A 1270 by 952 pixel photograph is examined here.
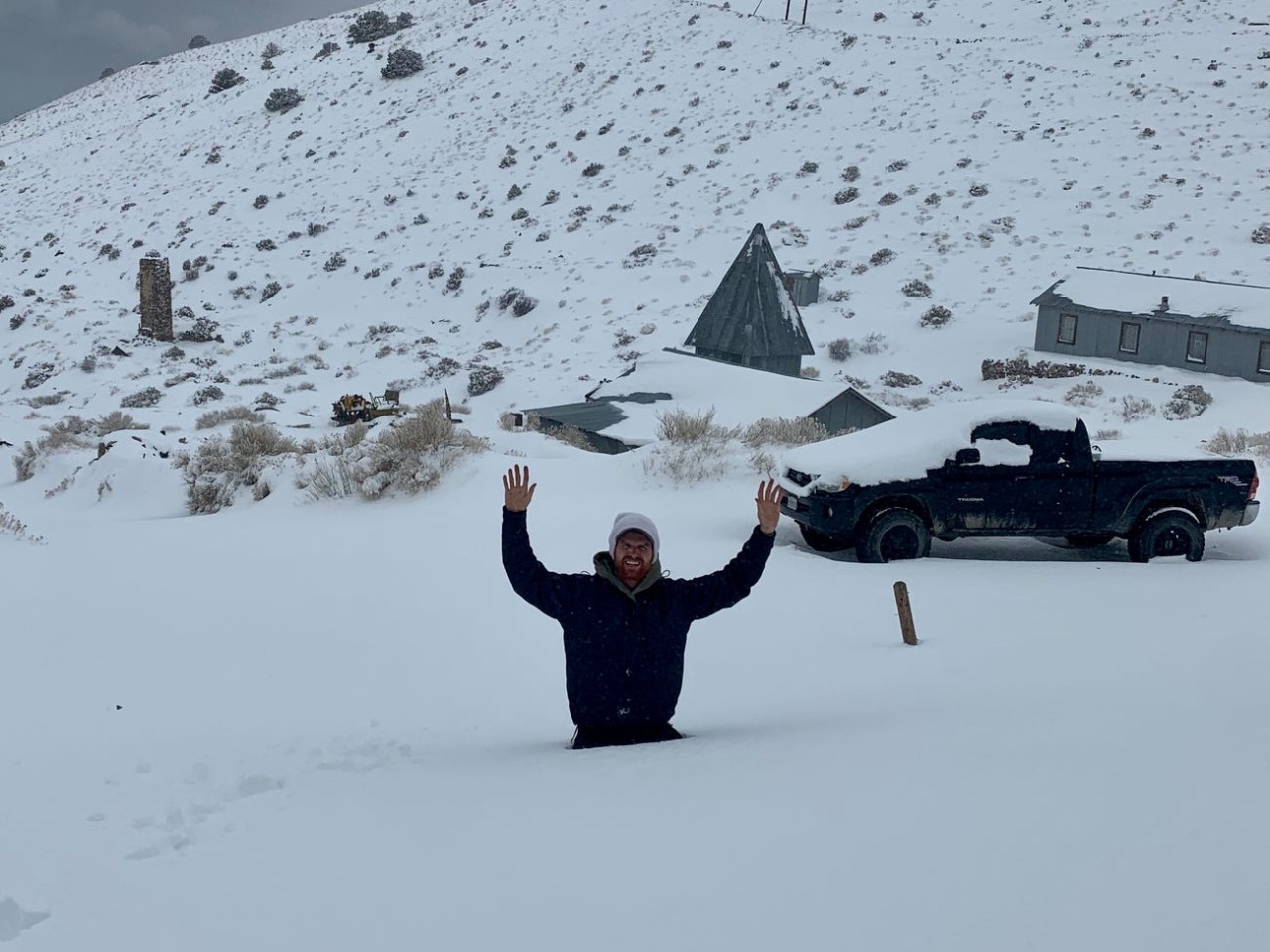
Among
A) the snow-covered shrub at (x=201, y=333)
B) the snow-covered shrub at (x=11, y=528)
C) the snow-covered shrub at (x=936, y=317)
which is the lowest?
the snow-covered shrub at (x=11, y=528)

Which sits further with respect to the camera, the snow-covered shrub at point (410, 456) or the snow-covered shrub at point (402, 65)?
the snow-covered shrub at point (402, 65)

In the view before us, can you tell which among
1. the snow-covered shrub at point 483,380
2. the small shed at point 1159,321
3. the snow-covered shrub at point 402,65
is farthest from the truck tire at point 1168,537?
the snow-covered shrub at point 402,65

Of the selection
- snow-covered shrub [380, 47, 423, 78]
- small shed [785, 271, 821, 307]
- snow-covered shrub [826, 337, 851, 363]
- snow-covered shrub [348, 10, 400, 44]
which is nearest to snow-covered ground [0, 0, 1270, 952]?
snow-covered shrub [826, 337, 851, 363]

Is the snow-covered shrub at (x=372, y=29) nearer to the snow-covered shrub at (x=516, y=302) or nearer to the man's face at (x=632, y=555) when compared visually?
the snow-covered shrub at (x=516, y=302)

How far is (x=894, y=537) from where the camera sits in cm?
1148

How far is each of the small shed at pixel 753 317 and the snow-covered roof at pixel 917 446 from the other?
1653 cm

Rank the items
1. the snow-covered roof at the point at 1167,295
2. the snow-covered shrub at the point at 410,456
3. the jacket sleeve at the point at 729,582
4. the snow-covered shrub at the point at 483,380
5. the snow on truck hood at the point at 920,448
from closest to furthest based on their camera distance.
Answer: the jacket sleeve at the point at 729,582 < the snow on truck hood at the point at 920,448 < the snow-covered shrub at the point at 410,456 < the snow-covered roof at the point at 1167,295 < the snow-covered shrub at the point at 483,380

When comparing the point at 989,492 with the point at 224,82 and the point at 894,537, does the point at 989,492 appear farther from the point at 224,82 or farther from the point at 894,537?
the point at 224,82

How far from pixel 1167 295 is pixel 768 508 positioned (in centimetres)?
3223

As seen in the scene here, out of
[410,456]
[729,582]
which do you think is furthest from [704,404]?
[729,582]

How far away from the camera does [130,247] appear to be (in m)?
51.3

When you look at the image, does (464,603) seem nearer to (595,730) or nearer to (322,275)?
(595,730)

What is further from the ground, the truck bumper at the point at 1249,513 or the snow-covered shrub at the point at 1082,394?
the snow-covered shrub at the point at 1082,394

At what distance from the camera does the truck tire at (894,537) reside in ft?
37.2
